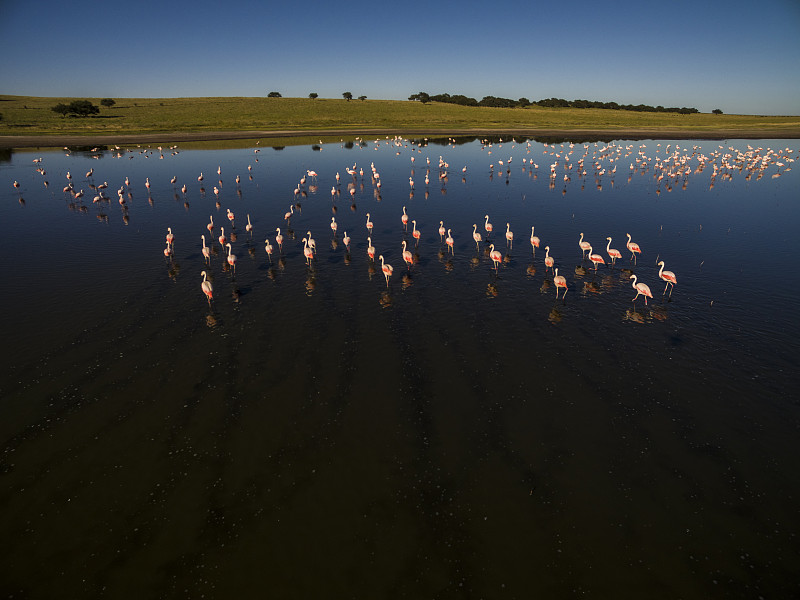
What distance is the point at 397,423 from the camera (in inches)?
512

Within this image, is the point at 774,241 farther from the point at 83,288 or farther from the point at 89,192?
the point at 89,192

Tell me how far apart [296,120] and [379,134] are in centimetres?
3574

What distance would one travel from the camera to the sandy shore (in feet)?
270

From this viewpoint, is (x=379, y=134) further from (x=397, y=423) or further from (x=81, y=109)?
(x=397, y=423)

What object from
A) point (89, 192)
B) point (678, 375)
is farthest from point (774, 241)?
point (89, 192)

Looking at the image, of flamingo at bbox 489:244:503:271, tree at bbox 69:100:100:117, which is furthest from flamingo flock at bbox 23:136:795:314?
tree at bbox 69:100:100:117

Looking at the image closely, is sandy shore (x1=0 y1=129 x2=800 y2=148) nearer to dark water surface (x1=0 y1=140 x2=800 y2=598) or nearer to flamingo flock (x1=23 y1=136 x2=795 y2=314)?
flamingo flock (x1=23 y1=136 x2=795 y2=314)

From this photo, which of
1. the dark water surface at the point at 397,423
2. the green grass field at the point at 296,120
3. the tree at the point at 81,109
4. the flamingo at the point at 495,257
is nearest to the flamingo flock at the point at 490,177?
the flamingo at the point at 495,257

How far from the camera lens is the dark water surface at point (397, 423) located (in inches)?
362

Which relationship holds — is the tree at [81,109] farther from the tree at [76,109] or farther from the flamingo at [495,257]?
the flamingo at [495,257]

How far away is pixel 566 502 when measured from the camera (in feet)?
34.4

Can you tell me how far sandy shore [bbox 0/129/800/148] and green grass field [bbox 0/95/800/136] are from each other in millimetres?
3740

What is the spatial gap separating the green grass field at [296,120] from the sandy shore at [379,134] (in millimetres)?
3740

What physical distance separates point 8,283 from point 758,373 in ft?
116
